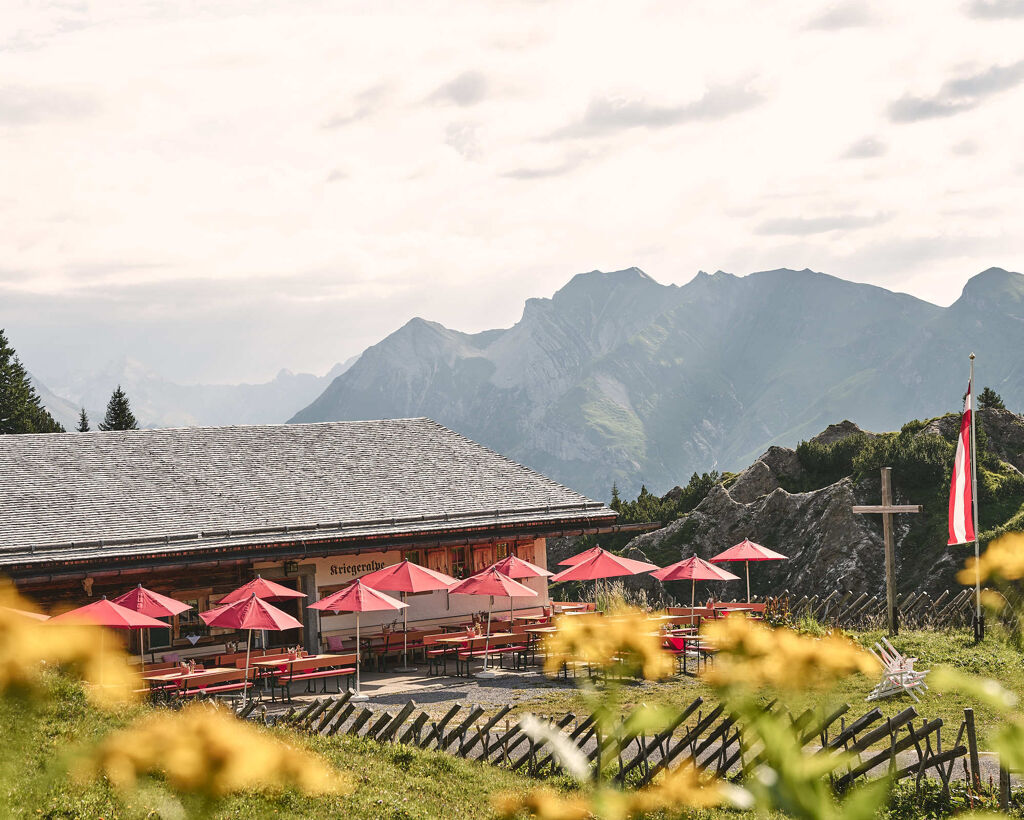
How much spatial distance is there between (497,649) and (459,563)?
397 centimetres

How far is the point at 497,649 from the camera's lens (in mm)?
23656

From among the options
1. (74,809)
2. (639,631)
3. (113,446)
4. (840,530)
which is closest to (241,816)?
(74,809)

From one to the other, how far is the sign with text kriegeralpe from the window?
5.76ft

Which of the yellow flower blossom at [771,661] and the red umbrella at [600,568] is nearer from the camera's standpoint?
the yellow flower blossom at [771,661]

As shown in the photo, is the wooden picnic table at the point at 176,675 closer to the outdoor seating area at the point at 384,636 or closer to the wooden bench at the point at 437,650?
the outdoor seating area at the point at 384,636

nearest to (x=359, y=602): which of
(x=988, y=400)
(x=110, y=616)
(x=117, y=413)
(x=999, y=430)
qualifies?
(x=110, y=616)

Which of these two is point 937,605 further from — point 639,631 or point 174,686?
point 639,631

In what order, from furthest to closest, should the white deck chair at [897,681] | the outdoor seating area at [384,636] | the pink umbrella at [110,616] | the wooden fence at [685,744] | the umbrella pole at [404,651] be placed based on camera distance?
the umbrella pole at [404,651]
the outdoor seating area at [384,636]
the pink umbrella at [110,616]
the white deck chair at [897,681]
the wooden fence at [685,744]

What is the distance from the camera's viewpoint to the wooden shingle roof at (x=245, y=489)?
23.3 meters

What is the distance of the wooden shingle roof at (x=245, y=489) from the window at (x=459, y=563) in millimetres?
928

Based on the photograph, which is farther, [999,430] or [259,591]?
[999,430]

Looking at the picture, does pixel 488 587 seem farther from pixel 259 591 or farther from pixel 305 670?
pixel 259 591

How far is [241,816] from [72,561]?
13292mm

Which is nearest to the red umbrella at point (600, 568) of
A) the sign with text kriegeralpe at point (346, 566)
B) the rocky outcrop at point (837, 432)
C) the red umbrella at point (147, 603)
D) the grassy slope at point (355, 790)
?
the sign with text kriegeralpe at point (346, 566)
